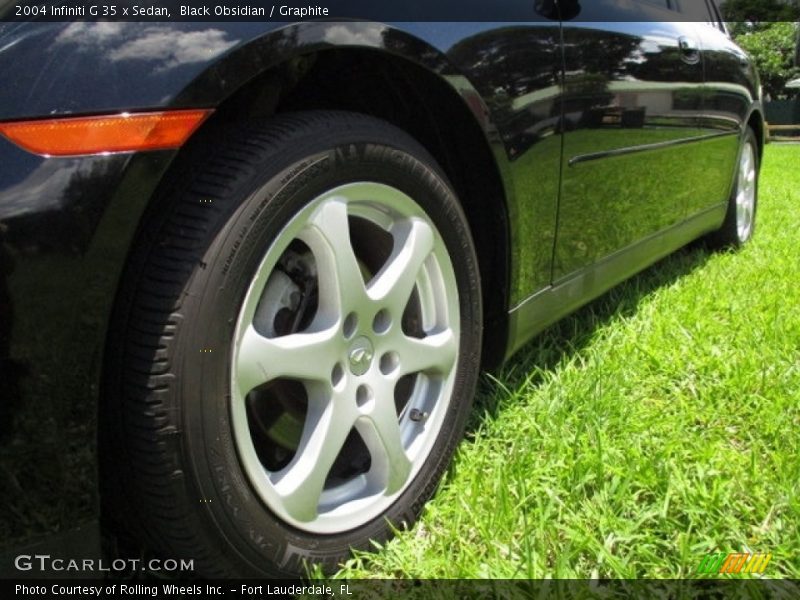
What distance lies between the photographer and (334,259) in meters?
1.39

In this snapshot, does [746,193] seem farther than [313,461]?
Yes

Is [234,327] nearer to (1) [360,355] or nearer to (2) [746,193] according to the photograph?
(1) [360,355]

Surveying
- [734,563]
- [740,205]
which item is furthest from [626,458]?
[740,205]

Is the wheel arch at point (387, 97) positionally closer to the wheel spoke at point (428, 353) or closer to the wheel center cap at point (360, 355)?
the wheel spoke at point (428, 353)

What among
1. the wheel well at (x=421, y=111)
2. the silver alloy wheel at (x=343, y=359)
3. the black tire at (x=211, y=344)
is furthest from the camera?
the wheel well at (x=421, y=111)

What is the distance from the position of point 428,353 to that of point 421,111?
20.1 inches

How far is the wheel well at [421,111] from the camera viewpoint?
142 centimetres

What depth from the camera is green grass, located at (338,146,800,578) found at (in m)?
1.49

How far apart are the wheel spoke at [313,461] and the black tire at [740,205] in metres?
3.07

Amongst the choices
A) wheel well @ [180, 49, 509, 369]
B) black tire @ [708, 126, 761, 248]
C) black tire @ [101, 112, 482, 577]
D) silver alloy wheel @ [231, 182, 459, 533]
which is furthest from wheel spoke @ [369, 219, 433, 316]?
black tire @ [708, 126, 761, 248]

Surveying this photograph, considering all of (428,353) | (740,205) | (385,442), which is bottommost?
(740,205)

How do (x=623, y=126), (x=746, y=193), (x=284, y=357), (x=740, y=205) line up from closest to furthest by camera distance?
(x=284, y=357), (x=623, y=126), (x=740, y=205), (x=746, y=193)

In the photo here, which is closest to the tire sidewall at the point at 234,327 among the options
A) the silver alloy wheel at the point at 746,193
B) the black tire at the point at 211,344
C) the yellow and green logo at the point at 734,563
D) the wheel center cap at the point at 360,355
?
the black tire at the point at 211,344

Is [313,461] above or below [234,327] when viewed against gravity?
below
